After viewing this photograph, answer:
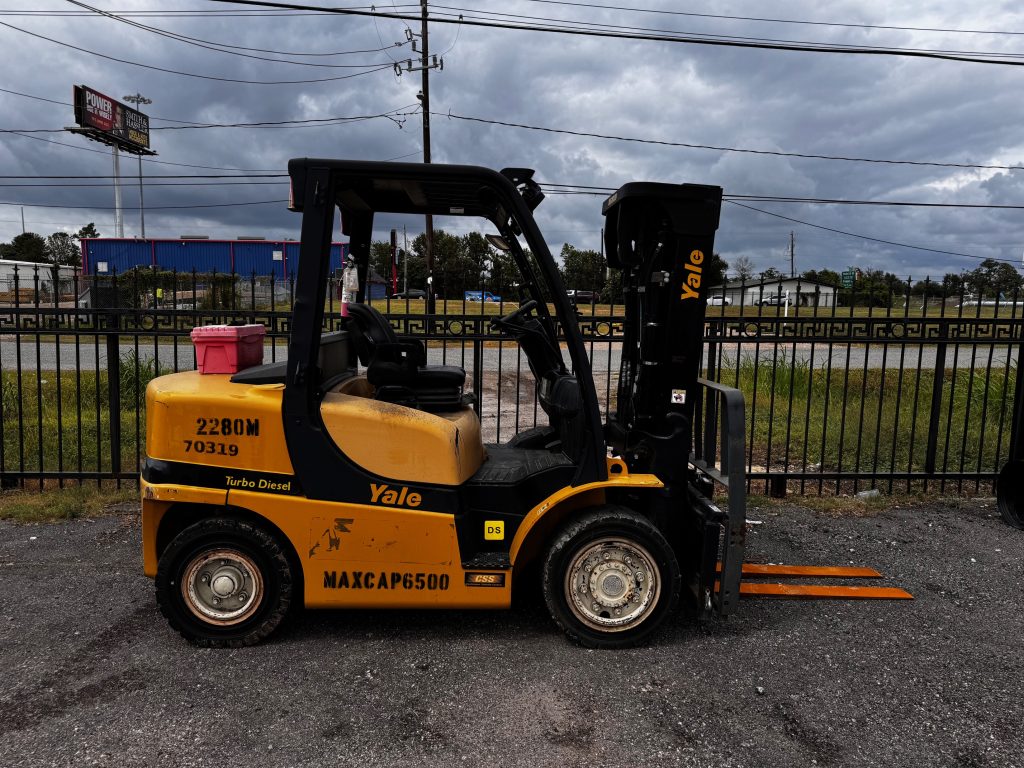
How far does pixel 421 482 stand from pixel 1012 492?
214 inches

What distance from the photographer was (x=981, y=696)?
3314mm

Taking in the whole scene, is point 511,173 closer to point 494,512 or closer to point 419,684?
point 494,512

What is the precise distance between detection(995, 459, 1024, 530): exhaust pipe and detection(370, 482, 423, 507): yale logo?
5.39m

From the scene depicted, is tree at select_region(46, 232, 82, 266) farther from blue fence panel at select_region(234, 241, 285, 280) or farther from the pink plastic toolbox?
the pink plastic toolbox

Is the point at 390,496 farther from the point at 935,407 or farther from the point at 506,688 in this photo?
the point at 935,407

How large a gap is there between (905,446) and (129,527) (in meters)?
8.79

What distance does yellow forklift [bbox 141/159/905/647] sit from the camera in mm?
3529

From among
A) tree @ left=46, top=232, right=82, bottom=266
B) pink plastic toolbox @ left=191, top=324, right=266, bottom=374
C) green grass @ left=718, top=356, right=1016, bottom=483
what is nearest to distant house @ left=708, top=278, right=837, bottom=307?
green grass @ left=718, top=356, right=1016, bottom=483

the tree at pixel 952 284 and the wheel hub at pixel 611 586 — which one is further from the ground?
the tree at pixel 952 284

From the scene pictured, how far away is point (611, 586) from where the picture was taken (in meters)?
3.69

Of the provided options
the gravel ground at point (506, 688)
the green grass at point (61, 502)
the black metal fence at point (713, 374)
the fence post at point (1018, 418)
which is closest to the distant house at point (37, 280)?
the black metal fence at point (713, 374)

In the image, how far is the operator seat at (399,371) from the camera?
392 cm

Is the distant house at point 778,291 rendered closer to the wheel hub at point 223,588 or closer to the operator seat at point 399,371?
the operator seat at point 399,371

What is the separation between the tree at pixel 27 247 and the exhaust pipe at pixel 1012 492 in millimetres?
90464
